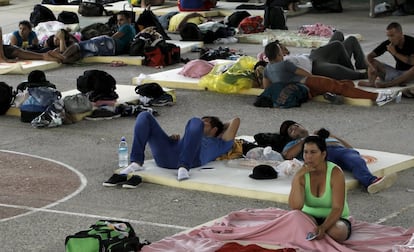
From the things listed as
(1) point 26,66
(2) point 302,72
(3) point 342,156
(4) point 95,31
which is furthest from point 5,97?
(4) point 95,31

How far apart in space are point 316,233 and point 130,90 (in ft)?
25.7

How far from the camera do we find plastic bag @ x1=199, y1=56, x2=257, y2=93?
16.9 metres

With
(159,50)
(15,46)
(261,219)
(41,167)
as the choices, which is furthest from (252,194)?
(15,46)

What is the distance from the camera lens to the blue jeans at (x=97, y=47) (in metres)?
20.3

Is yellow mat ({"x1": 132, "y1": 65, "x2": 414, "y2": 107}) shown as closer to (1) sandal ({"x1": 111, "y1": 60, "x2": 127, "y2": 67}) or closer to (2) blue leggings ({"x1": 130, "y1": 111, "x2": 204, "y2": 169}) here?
(1) sandal ({"x1": 111, "y1": 60, "x2": 127, "y2": 67})

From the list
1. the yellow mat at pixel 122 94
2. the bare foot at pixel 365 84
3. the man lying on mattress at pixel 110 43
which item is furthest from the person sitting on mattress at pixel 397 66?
the man lying on mattress at pixel 110 43

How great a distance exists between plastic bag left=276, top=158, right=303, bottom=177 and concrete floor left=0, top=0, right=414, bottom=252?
67cm

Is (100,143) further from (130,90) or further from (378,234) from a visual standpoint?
(378,234)

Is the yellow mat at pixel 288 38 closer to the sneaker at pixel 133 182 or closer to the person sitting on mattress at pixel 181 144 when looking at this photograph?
the person sitting on mattress at pixel 181 144

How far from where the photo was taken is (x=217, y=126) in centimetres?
1241

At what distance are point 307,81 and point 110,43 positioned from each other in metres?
5.48

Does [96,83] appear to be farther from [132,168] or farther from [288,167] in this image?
[288,167]

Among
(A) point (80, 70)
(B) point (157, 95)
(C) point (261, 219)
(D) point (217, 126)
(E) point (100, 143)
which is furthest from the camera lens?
(A) point (80, 70)

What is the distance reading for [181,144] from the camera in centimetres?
1209
